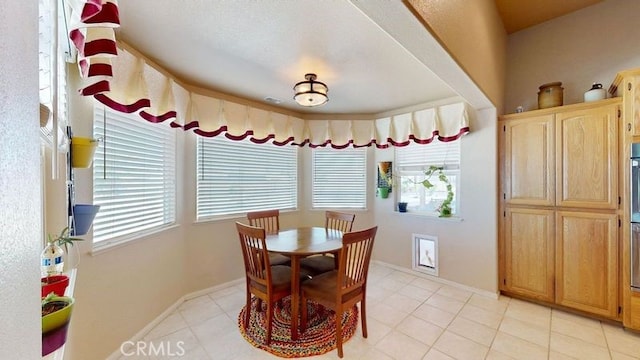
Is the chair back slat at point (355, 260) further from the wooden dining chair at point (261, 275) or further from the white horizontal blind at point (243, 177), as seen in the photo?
the white horizontal blind at point (243, 177)

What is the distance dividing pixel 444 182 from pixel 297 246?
2.31 meters

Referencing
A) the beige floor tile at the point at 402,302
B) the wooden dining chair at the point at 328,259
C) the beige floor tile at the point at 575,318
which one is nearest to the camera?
the beige floor tile at the point at 575,318

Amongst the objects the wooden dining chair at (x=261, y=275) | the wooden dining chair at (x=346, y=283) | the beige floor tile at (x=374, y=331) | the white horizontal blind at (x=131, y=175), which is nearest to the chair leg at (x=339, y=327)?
the wooden dining chair at (x=346, y=283)

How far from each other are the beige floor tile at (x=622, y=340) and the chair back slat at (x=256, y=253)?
289 centimetres

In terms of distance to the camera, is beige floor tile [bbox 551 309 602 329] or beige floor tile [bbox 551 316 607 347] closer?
beige floor tile [bbox 551 316 607 347]

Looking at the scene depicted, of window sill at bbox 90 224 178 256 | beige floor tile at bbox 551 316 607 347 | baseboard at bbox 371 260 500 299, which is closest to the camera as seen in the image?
window sill at bbox 90 224 178 256

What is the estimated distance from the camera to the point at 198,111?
2.96 m

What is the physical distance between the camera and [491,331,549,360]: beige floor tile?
2025 mm

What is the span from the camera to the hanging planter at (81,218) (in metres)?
1.39

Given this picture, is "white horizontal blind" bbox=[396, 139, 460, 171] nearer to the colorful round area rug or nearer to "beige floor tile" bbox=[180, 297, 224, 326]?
the colorful round area rug

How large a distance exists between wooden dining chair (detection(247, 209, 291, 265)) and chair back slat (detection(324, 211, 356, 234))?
68 cm

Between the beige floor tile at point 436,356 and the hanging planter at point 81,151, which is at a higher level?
the hanging planter at point 81,151

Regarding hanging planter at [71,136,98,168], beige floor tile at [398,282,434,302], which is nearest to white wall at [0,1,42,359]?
hanging planter at [71,136,98,168]

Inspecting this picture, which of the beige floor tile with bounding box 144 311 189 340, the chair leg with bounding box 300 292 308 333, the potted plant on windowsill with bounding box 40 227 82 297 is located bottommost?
the beige floor tile with bounding box 144 311 189 340
